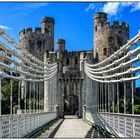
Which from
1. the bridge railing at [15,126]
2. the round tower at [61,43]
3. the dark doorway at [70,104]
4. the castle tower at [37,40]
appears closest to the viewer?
the bridge railing at [15,126]

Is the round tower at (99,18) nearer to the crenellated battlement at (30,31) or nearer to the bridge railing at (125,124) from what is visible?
the crenellated battlement at (30,31)

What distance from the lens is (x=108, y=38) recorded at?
41.2m

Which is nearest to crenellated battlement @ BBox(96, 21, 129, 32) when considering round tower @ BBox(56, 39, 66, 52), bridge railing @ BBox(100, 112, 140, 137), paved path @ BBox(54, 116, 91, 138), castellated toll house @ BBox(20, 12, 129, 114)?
castellated toll house @ BBox(20, 12, 129, 114)

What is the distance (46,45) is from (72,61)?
657 centimetres

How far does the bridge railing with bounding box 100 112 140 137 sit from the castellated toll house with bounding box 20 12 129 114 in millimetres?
15758

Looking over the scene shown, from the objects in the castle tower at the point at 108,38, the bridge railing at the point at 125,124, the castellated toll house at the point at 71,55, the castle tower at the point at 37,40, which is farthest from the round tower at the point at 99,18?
the bridge railing at the point at 125,124

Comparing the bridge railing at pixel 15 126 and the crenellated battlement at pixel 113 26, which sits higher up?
the crenellated battlement at pixel 113 26

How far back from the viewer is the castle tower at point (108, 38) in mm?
41000

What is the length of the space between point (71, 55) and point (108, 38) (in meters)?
3.70

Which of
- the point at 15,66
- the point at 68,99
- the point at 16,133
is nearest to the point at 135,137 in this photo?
the point at 16,133

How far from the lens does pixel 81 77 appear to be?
27594 mm

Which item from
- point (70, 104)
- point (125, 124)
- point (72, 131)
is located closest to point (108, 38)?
point (70, 104)

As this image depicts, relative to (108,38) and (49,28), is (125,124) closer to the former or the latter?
(108,38)

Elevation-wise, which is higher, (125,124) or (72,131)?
(125,124)
